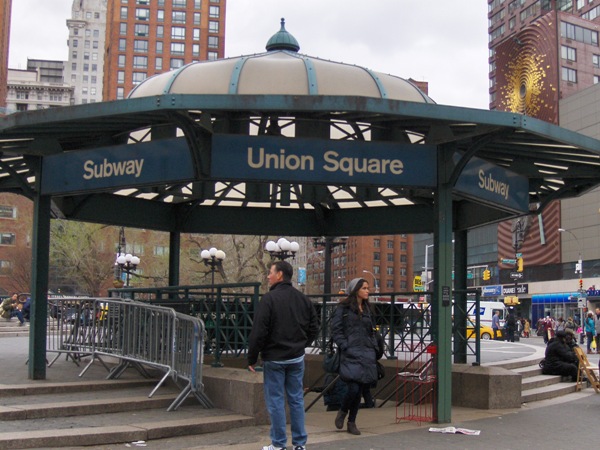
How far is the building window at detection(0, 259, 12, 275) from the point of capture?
68850 millimetres

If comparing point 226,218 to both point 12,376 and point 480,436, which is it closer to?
point 12,376

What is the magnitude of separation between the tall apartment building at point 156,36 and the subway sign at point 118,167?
119 meters

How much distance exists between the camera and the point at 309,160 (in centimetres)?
941

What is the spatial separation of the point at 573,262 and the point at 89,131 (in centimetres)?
7530

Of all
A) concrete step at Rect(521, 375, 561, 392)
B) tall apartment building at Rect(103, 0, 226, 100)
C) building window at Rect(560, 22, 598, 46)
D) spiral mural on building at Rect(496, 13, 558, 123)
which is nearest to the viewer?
concrete step at Rect(521, 375, 561, 392)

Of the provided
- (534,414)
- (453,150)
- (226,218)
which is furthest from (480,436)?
(226,218)

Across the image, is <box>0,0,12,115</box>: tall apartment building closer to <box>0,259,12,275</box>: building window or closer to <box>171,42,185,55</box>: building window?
<box>0,259,12,275</box>: building window

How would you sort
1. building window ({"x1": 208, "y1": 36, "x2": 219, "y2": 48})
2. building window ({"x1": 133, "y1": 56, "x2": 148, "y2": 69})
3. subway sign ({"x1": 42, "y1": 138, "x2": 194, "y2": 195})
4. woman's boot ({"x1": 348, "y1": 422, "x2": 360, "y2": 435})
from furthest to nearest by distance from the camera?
building window ({"x1": 208, "y1": 36, "x2": 219, "y2": 48}) < building window ({"x1": 133, "y1": 56, "x2": 148, "y2": 69}) < subway sign ({"x1": 42, "y1": 138, "x2": 194, "y2": 195}) < woman's boot ({"x1": 348, "y1": 422, "x2": 360, "y2": 435})

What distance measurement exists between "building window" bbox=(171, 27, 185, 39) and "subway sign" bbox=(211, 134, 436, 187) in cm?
12370

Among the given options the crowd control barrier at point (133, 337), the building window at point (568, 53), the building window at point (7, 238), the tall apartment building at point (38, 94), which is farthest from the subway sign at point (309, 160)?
the tall apartment building at point (38, 94)

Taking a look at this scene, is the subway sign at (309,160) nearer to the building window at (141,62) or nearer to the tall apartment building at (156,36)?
the tall apartment building at (156,36)

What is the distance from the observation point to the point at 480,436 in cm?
891

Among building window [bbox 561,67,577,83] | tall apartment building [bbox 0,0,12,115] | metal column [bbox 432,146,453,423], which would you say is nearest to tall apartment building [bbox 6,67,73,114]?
tall apartment building [bbox 0,0,12,115]

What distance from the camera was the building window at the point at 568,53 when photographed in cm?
8156
